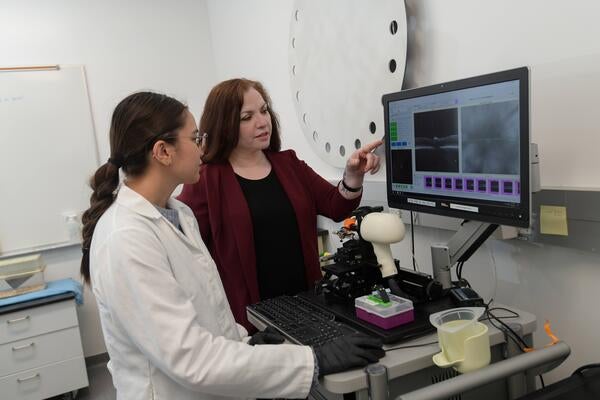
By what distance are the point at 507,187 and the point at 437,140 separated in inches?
9.4

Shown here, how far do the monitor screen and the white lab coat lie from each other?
0.52 metres

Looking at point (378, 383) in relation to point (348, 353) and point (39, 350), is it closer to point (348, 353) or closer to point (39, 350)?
point (348, 353)

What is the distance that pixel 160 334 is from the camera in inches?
34.3

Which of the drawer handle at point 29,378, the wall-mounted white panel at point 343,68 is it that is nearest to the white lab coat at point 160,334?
the wall-mounted white panel at point 343,68

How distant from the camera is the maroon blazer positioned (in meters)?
1.53

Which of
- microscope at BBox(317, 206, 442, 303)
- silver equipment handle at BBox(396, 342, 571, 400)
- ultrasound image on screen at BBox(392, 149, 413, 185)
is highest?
ultrasound image on screen at BBox(392, 149, 413, 185)

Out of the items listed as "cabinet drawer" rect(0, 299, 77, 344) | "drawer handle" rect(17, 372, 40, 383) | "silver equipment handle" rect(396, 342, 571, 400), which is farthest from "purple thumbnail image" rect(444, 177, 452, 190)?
"drawer handle" rect(17, 372, 40, 383)

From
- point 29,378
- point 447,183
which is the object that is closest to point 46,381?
point 29,378

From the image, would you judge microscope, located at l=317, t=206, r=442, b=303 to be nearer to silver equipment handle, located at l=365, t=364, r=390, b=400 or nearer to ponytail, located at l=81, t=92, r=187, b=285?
silver equipment handle, located at l=365, t=364, r=390, b=400

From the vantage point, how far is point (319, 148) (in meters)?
2.36

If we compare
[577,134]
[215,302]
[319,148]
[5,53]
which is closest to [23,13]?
[5,53]

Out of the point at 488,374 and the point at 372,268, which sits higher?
the point at 372,268

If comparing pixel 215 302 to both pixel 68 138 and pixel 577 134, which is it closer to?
pixel 577 134

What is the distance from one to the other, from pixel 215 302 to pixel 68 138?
258 centimetres
